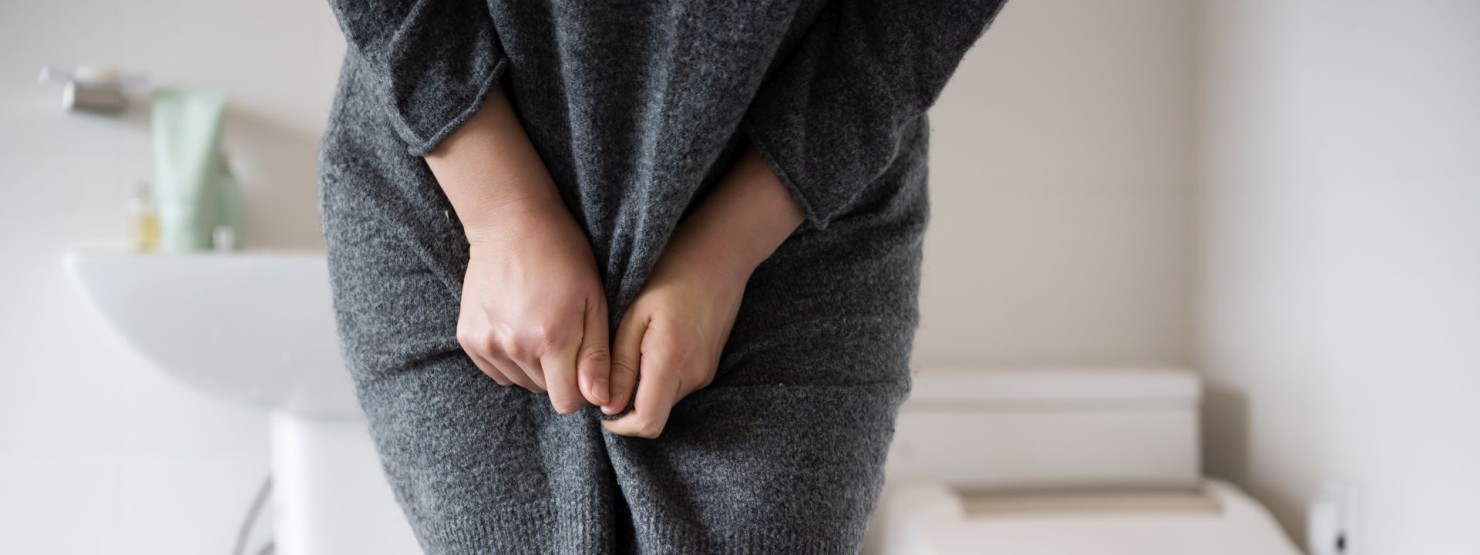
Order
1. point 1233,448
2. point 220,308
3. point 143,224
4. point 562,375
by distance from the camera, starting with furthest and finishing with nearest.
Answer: point 1233,448
point 143,224
point 220,308
point 562,375

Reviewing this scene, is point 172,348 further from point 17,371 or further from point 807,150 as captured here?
point 807,150

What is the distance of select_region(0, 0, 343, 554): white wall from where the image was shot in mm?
1334

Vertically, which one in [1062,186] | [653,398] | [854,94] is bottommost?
[1062,186]

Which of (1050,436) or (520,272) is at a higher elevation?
(520,272)

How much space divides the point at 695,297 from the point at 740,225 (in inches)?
1.7

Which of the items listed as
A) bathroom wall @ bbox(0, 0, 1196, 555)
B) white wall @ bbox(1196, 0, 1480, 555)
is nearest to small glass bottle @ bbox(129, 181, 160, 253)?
bathroom wall @ bbox(0, 0, 1196, 555)

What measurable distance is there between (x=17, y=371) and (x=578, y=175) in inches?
50.7

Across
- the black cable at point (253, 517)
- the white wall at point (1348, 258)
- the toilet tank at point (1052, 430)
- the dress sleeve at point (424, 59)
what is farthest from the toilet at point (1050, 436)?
the dress sleeve at point (424, 59)

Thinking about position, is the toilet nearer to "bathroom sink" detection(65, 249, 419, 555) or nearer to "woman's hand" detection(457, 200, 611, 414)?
"bathroom sink" detection(65, 249, 419, 555)

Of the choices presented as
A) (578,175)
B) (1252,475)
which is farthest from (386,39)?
(1252,475)

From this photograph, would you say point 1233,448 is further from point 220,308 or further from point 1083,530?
point 220,308

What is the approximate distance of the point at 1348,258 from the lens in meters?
1.16

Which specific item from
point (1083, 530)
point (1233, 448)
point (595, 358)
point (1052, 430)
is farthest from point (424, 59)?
point (1233, 448)

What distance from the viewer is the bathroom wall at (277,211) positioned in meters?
1.34
